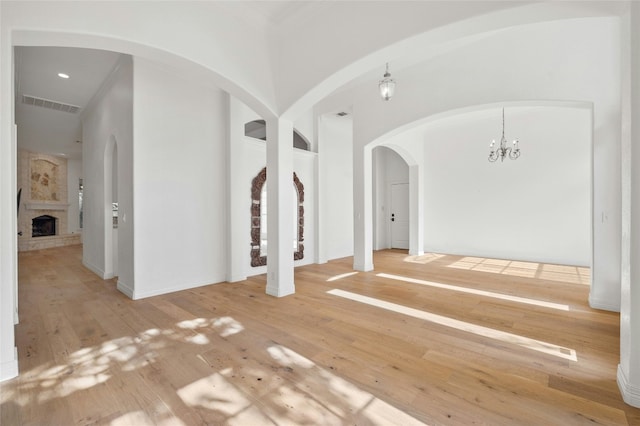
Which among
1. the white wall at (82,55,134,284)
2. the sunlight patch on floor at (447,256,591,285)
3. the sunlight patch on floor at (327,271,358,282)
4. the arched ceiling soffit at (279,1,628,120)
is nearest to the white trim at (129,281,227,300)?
the white wall at (82,55,134,284)

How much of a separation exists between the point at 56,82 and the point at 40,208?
7.60 meters

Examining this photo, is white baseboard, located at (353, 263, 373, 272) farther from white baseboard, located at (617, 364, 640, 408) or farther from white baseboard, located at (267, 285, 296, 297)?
white baseboard, located at (617, 364, 640, 408)

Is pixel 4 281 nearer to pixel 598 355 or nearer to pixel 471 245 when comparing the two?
pixel 598 355

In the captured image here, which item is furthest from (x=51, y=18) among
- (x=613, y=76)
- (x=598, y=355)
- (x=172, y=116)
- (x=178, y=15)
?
(x=613, y=76)

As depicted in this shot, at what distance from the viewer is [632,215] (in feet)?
6.22

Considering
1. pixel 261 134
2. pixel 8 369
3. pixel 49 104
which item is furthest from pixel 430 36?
pixel 49 104

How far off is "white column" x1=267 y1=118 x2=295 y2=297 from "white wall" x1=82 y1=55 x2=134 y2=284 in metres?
A: 1.97

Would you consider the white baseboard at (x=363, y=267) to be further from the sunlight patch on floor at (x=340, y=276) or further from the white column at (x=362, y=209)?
the sunlight patch on floor at (x=340, y=276)

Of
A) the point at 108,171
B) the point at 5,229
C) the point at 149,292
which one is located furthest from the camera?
the point at 108,171

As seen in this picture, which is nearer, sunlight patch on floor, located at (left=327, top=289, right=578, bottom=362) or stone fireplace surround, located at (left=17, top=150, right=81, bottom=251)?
sunlight patch on floor, located at (left=327, top=289, right=578, bottom=362)

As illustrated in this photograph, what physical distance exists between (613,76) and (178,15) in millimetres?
5162

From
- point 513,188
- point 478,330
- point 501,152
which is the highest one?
point 501,152

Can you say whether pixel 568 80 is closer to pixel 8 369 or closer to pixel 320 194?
pixel 320 194

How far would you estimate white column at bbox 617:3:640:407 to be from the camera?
1856mm
